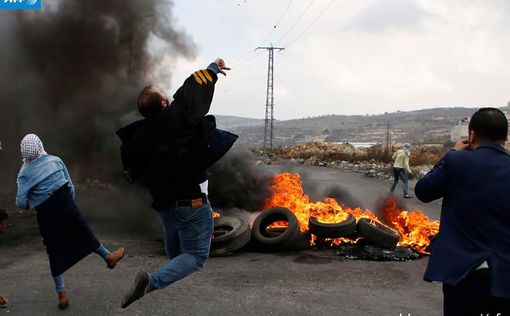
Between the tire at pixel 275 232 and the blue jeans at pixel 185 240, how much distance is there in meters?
4.10

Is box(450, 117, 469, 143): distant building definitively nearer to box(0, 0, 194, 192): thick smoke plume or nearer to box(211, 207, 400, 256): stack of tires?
box(0, 0, 194, 192): thick smoke plume

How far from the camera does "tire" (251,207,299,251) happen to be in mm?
7457

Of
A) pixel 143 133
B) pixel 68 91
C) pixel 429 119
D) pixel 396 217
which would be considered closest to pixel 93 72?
pixel 68 91

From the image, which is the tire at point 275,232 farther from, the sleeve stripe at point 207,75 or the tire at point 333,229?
the sleeve stripe at point 207,75

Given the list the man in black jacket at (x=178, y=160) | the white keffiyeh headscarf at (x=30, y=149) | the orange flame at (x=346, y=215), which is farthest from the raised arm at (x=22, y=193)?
the orange flame at (x=346, y=215)

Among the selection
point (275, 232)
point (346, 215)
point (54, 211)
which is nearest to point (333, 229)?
point (346, 215)

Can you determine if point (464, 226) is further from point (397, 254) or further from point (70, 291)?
point (397, 254)

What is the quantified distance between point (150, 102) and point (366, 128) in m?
138

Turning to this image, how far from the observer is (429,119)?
454 feet

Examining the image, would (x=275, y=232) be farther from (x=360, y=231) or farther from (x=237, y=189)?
(x=237, y=189)

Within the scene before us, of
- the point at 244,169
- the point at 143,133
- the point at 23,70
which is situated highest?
the point at 23,70

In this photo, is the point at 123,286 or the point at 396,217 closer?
the point at 123,286

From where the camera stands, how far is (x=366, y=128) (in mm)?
136625

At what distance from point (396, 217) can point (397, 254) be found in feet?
6.39
